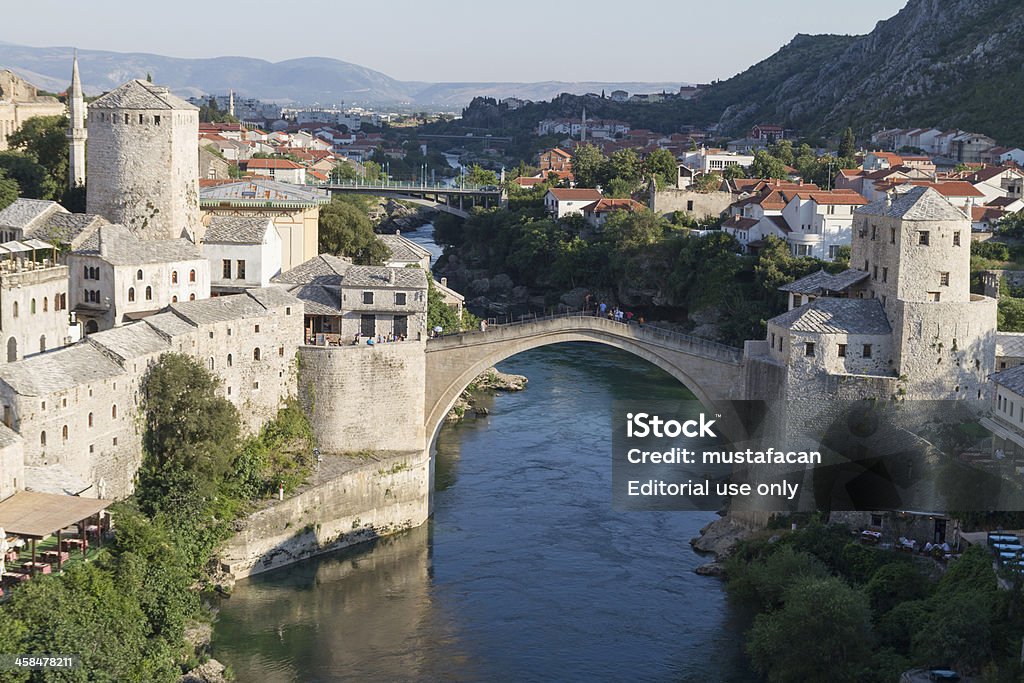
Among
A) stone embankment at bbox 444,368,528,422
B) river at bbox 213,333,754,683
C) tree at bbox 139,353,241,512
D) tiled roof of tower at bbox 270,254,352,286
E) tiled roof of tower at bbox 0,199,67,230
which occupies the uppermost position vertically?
tiled roof of tower at bbox 0,199,67,230

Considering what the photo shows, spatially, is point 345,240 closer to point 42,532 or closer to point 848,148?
point 42,532

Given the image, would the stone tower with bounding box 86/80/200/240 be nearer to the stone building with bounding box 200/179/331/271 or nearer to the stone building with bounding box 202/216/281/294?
the stone building with bounding box 202/216/281/294

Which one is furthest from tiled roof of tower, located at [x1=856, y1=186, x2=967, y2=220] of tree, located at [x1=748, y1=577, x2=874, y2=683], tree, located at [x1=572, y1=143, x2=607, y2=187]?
tree, located at [x1=572, y1=143, x2=607, y2=187]

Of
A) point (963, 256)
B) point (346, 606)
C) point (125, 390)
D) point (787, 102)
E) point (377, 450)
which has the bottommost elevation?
point (346, 606)

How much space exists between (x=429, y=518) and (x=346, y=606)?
568 centimetres

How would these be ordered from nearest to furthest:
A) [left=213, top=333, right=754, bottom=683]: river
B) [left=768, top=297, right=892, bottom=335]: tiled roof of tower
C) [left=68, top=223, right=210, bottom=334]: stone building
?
1. [left=213, top=333, right=754, bottom=683]: river
2. [left=768, top=297, right=892, bottom=335]: tiled roof of tower
3. [left=68, top=223, right=210, bottom=334]: stone building

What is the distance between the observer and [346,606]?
31.0 m

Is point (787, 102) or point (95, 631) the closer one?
point (95, 631)

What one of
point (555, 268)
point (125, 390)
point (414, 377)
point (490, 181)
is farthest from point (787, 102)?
point (125, 390)

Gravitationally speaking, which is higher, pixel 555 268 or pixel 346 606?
pixel 555 268

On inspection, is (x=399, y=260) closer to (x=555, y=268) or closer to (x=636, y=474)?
(x=636, y=474)

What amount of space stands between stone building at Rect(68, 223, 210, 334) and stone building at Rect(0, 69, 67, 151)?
19.5 metres

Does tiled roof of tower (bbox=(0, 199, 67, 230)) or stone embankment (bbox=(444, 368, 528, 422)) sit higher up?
tiled roof of tower (bbox=(0, 199, 67, 230))

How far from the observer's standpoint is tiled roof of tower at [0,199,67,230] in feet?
123
